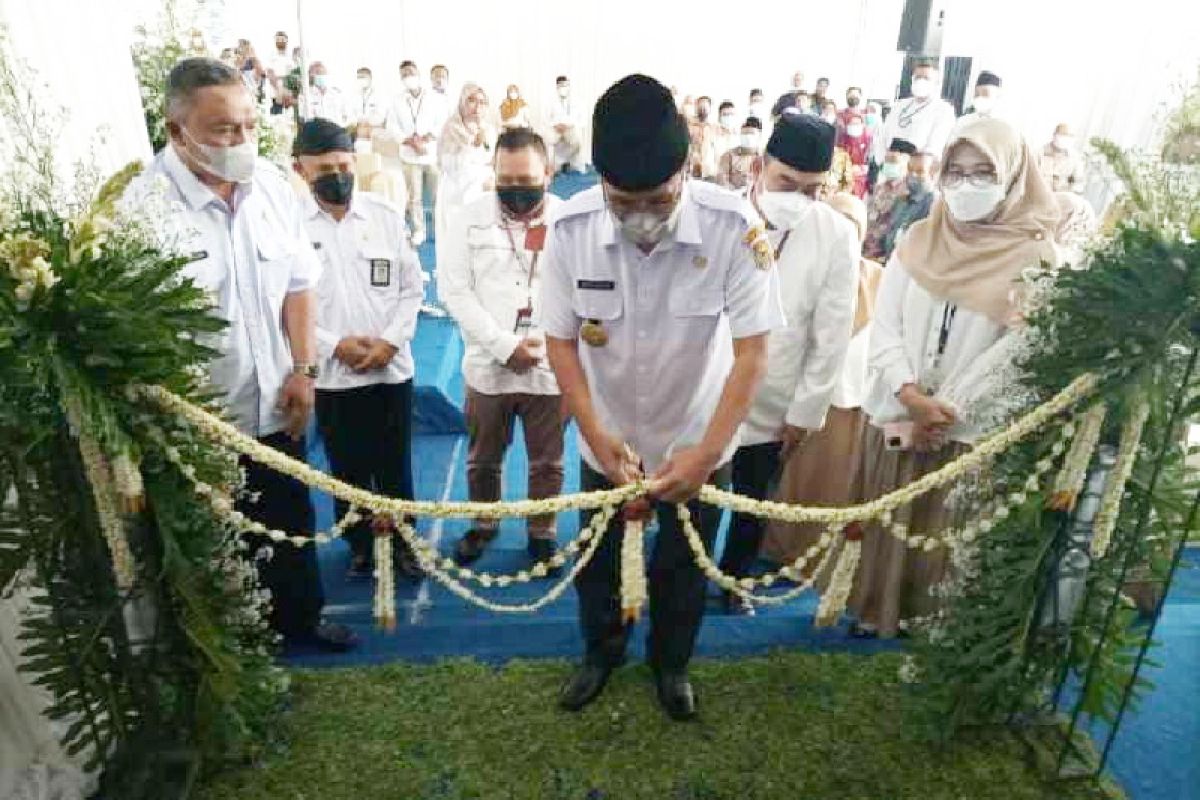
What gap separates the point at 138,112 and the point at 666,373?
2.45 m

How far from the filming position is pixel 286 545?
2473mm

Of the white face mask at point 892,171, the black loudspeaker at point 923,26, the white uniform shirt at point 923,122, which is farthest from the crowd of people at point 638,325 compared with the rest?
the black loudspeaker at point 923,26

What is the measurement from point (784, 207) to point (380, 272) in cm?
138

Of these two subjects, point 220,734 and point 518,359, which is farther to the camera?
point 518,359

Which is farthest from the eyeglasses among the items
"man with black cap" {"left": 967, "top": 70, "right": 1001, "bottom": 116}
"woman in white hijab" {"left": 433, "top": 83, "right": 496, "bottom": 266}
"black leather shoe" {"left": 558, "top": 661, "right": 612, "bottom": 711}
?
"man with black cap" {"left": 967, "top": 70, "right": 1001, "bottom": 116}

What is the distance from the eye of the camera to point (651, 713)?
2.34 m

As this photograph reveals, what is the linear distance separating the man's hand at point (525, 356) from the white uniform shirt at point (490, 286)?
32mm

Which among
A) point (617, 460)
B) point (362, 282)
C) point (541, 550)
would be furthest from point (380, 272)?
point (617, 460)

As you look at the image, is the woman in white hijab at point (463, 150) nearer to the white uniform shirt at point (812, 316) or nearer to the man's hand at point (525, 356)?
the man's hand at point (525, 356)

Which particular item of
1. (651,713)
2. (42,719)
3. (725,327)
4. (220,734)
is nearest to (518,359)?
(725,327)

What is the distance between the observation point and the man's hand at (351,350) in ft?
9.11

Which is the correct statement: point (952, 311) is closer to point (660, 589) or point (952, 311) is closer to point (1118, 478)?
point (1118, 478)

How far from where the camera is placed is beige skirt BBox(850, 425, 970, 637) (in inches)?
100

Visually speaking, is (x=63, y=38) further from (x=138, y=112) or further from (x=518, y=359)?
(x=518, y=359)
